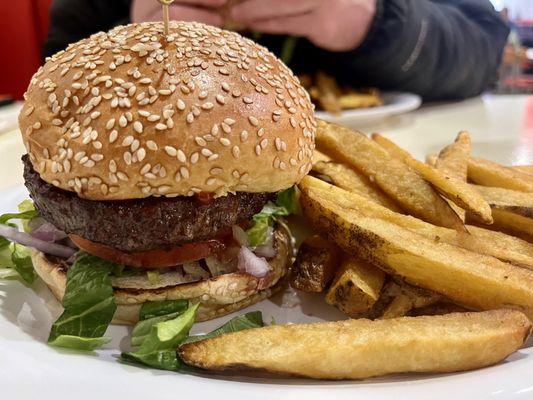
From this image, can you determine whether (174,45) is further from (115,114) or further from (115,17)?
(115,17)

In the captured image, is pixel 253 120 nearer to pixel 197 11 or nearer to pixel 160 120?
pixel 160 120

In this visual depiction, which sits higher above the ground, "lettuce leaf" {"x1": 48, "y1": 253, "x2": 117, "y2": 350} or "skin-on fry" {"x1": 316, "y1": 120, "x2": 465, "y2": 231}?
"skin-on fry" {"x1": 316, "y1": 120, "x2": 465, "y2": 231}

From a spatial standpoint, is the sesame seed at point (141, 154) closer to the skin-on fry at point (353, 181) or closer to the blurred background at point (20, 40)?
the skin-on fry at point (353, 181)

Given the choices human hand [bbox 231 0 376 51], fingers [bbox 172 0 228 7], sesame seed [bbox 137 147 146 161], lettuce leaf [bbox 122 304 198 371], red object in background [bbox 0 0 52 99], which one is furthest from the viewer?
red object in background [bbox 0 0 52 99]

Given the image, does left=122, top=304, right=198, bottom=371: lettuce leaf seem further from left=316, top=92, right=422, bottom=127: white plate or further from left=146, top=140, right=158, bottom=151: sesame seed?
left=316, top=92, right=422, bottom=127: white plate

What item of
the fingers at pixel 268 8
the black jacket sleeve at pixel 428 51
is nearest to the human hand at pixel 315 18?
the fingers at pixel 268 8

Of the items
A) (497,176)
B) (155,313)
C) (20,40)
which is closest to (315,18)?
(497,176)

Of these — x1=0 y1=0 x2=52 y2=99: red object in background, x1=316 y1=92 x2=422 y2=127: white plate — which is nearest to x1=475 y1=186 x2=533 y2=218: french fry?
x1=316 y1=92 x2=422 y2=127: white plate
